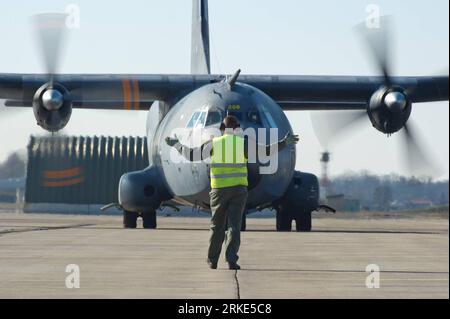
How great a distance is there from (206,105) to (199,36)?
11898 mm

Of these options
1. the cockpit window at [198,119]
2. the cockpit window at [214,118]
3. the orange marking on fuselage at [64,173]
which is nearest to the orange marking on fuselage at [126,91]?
the cockpit window at [198,119]

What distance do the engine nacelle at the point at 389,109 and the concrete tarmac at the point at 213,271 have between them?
23.1 ft

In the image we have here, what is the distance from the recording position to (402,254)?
16.0 metres

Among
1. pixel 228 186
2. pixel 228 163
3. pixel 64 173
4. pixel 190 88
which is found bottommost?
pixel 228 186

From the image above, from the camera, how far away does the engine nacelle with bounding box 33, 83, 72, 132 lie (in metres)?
25.8

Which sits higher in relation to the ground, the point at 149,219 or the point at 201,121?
the point at 201,121

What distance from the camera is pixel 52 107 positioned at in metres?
25.8

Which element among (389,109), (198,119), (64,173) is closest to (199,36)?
(389,109)

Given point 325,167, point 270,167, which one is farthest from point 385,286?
point 325,167

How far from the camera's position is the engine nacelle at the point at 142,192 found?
25.7 m

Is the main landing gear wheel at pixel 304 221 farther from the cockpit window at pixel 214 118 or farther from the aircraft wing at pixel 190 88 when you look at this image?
the cockpit window at pixel 214 118

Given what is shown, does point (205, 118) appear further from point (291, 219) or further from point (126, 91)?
point (126, 91)

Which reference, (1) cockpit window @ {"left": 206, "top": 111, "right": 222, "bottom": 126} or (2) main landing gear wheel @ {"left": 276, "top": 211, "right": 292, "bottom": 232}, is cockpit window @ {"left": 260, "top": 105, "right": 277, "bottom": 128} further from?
(2) main landing gear wheel @ {"left": 276, "top": 211, "right": 292, "bottom": 232}
